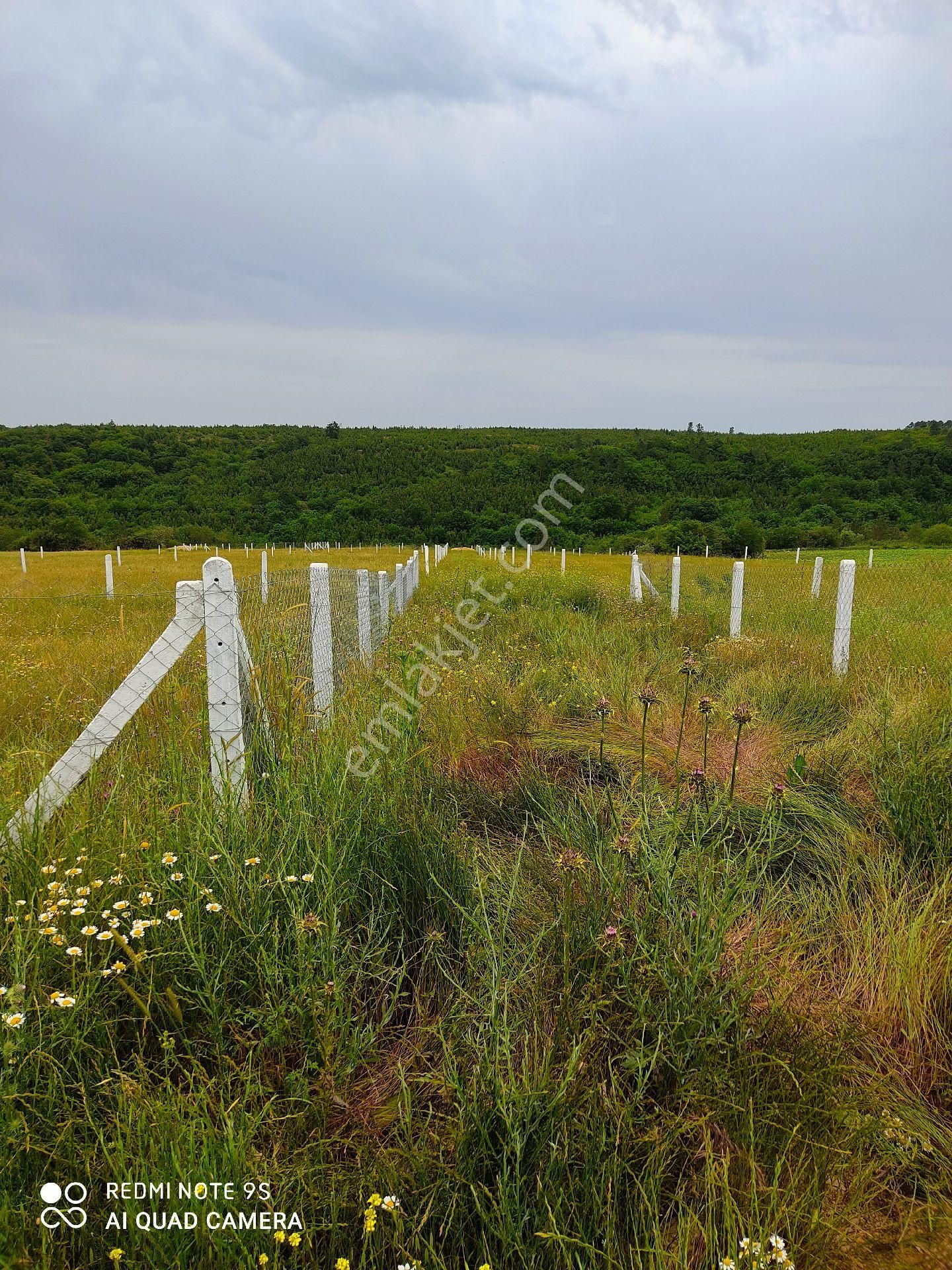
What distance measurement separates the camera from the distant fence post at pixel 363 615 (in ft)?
22.2

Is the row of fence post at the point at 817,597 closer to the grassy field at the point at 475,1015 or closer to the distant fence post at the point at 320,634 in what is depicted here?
the grassy field at the point at 475,1015

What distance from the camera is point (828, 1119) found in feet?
5.81

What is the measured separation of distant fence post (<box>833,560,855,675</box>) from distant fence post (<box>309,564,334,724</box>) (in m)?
4.73

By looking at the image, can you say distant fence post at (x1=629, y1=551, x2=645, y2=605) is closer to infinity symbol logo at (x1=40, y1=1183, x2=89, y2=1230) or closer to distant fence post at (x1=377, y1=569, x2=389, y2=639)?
distant fence post at (x1=377, y1=569, x2=389, y2=639)

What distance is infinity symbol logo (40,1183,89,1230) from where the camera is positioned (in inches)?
57.0

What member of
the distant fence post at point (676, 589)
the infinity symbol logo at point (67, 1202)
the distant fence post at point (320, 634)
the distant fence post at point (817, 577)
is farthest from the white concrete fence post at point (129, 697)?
the distant fence post at point (817, 577)

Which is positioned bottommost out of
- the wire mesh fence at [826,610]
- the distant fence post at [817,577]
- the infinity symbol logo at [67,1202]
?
the infinity symbol logo at [67,1202]

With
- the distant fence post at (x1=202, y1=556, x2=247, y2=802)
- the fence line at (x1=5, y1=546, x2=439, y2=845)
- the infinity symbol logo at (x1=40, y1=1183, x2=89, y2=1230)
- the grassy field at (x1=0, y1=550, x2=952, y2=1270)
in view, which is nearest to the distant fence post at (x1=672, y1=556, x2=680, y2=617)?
the grassy field at (x1=0, y1=550, x2=952, y2=1270)

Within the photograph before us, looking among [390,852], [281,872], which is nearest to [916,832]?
[390,852]

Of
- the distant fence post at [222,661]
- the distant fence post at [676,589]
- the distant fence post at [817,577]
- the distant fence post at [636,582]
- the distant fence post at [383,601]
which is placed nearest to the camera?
the distant fence post at [222,661]

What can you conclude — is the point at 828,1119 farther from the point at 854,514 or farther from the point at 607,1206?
the point at 854,514

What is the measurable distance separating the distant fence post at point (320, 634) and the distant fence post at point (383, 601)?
12.6 ft

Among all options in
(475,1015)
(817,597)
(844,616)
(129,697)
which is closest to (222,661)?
(129,697)

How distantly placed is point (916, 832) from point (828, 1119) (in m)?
1.69
